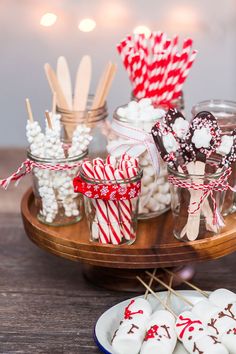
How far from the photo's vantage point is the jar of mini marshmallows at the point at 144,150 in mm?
1153

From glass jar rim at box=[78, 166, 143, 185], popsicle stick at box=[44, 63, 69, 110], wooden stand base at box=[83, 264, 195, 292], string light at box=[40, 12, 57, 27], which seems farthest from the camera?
string light at box=[40, 12, 57, 27]

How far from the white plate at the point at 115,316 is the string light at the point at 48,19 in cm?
140

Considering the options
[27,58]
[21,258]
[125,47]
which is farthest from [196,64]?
[21,258]

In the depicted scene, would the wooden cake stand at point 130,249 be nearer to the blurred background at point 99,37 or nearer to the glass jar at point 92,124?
the glass jar at point 92,124

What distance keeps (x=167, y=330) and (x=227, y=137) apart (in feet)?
1.10

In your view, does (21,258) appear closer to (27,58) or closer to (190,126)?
(190,126)

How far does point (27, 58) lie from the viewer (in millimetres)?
2291

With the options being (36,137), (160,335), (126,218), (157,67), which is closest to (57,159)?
(36,137)

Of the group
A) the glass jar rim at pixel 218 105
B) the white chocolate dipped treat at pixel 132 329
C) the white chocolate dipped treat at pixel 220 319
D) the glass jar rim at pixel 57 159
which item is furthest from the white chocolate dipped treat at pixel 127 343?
the glass jar rim at pixel 218 105

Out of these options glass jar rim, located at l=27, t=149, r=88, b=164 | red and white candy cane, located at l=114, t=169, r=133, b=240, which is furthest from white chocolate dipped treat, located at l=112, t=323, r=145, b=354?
glass jar rim, located at l=27, t=149, r=88, b=164

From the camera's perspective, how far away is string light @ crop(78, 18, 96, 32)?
2.25m

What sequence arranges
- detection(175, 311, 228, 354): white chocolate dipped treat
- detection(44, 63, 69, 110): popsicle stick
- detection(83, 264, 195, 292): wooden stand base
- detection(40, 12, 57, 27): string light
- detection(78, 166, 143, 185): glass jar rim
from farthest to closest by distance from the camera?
1. detection(40, 12, 57, 27): string light
2. detection(44, 63, 69, 110): popsicle stick
3. detection(83, 264, 195, 292): wooden stand base
4. detection(78, 166, 143, 185): glass jar rim
5. detection(175, 311, 228, 354): white chocolate dipped treat

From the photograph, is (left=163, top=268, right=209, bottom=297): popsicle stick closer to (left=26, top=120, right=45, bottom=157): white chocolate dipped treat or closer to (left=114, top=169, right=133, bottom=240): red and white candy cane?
(left=114, top=169, right=133, bottom=240): red and white candy cane

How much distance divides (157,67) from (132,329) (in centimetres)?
50
